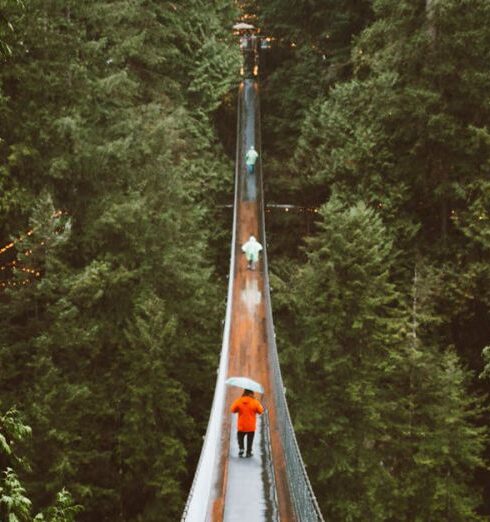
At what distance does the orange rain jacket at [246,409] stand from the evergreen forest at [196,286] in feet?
19.4

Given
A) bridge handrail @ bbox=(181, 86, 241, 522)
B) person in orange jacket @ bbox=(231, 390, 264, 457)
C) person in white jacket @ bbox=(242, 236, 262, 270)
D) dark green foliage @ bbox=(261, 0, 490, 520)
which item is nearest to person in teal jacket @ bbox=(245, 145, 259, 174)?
dark green foliage @ bbox=(261, 0, 490, 520)

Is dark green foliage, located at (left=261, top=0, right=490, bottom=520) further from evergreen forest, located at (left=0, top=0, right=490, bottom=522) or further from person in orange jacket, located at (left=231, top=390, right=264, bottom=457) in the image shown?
person in orange jacket, located at (left=231, top=390, right=264, bottom=457)

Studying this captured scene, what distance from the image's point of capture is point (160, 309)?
48.4ft

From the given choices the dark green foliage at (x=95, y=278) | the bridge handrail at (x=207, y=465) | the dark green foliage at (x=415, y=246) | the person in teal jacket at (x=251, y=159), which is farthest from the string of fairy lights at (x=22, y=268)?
the person in teal jacket at (x=251, y=159)

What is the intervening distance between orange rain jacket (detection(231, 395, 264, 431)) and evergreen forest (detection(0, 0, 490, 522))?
5901 mm

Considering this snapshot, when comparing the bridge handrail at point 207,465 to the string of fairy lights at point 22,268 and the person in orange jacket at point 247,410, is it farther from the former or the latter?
the string of fairy lights at point 22,268

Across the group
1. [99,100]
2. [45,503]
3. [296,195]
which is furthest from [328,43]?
[45,503]

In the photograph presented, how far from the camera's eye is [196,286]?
17.1m

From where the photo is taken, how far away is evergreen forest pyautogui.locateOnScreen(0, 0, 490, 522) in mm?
14000

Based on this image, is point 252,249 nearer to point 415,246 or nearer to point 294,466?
point 415,246

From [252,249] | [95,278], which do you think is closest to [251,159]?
[252,249]

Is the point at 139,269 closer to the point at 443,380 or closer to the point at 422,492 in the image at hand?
the point at 443,380

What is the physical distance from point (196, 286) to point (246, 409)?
364 inches

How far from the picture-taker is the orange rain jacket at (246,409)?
7.95 meters
